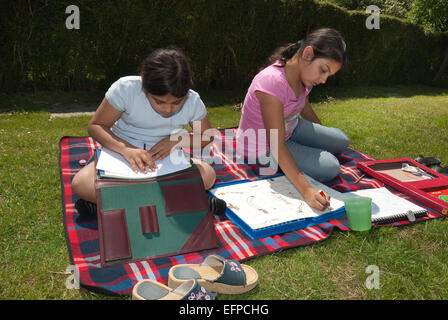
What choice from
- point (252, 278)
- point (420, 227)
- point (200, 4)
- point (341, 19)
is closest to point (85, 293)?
point (252, 278)

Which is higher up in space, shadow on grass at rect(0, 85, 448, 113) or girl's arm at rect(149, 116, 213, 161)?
girl's arm at rect(149, 116, 213, 161)

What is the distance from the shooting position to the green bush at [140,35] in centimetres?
528

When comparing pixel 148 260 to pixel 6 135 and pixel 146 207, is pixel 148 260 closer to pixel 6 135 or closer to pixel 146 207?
pixel 146 207

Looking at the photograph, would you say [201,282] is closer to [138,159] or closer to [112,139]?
[138,159]

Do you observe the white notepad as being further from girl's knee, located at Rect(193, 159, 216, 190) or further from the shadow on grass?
the shadow on grass

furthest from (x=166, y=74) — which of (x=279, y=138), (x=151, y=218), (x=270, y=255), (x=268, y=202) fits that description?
(x=270, y=255)

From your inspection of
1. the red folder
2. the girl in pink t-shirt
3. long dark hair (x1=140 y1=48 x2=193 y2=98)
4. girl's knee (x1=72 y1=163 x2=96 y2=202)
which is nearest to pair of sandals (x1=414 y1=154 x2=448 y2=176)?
the red folder

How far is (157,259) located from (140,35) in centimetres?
484

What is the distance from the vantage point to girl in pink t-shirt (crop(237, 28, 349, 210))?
8.72 feet

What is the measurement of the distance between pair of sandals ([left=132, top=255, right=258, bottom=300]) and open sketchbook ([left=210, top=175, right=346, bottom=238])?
46 cm

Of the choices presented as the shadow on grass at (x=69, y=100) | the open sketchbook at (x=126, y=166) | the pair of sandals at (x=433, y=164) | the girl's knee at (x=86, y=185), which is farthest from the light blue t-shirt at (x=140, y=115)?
the shadow on grass at (x=69, y=100)

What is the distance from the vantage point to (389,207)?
2717 millimetres

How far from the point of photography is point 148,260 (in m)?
2.08

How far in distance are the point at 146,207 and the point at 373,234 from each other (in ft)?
5.10
